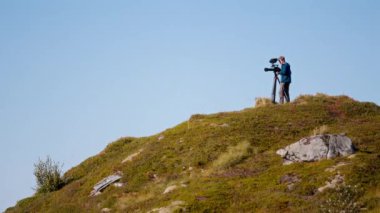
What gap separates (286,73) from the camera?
4091 centimetres

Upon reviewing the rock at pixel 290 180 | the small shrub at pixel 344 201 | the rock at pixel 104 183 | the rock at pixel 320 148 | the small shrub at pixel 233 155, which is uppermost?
the rock at pixel 104 183

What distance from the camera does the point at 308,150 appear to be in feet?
90.6

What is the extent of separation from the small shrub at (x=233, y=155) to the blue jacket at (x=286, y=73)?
1058cm

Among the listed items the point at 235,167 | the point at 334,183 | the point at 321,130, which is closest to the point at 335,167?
the point at 334,183

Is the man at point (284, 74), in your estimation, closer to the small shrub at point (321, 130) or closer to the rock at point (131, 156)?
the small shrub at point (321, 130)

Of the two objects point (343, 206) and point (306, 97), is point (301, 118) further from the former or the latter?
point (343, 206)

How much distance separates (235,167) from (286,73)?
14265 mm

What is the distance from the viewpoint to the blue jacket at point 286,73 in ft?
134

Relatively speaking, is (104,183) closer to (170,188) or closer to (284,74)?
(170,188)

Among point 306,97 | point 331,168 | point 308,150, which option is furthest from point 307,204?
point 306,97

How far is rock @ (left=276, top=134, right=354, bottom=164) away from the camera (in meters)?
27.0

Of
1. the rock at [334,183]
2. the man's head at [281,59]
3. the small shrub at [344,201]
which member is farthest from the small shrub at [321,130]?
the small shrub at [344,201]

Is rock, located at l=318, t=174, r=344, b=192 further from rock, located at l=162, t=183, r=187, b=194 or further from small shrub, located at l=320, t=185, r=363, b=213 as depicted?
rock, located at l=162, t=183, r=187, b=194

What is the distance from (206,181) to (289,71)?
17.5 m
